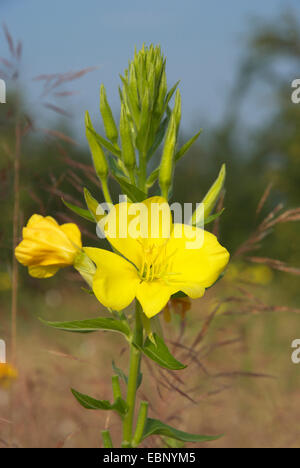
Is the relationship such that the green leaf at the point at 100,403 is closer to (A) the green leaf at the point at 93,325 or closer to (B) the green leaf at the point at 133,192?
(A) the green leaf at the point at 93,325

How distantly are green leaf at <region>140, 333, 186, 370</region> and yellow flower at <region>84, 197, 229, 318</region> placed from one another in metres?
0.12

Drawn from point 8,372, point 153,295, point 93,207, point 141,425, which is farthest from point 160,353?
point 8,372

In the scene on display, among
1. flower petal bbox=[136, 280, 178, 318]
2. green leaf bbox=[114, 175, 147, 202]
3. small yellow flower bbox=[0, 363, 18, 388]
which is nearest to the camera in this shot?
flower petal bbox=[136, 280, 178, 318]

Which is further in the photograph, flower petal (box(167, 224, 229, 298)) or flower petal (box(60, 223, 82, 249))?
flower petal (box(60, 223, 82, 249))

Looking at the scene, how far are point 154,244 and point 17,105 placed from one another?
3.35ft

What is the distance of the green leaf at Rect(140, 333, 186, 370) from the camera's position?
0.96 metres

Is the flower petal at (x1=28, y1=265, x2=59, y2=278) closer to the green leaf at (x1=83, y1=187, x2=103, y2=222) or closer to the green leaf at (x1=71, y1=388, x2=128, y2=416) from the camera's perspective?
the green leaf at (x1=83, y1=187, x2=103, y2=222)

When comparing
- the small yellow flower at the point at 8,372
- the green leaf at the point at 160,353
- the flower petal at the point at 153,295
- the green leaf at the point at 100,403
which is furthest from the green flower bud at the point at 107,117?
the small yellow flower at the point at 8,372

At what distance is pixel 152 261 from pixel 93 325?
0.19 meters

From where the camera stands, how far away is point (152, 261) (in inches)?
41.9

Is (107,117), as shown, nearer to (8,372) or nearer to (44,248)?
(44,248)

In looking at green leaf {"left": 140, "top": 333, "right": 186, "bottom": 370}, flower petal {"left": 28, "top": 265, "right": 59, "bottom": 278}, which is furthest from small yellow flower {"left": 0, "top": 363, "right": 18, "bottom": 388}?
green leaf {"left": 140, "top": 333, "right": 186, "bottom": 370}

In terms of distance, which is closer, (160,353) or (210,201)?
(160,353)
